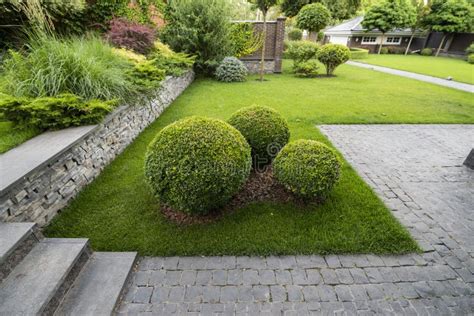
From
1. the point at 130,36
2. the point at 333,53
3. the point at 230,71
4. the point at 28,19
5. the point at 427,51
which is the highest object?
the point at 28,19

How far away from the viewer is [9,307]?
1531 mm

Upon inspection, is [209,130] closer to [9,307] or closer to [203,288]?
[203,288]

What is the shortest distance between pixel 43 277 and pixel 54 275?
67 millimetres

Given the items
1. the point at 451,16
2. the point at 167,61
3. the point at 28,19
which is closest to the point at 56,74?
the point at 28,19

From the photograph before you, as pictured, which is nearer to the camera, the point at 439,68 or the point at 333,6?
the point at 439,68

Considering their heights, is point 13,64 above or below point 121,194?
above

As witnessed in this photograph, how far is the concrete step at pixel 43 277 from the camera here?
156 centimetres

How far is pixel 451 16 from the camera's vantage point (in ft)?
73.2

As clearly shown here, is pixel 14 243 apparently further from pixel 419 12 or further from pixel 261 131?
pixel 419 12

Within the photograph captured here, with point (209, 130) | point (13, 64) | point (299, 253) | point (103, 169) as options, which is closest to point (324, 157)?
point (299, 253)

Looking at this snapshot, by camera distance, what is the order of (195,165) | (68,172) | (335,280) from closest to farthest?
(335,280)
(195,165)
(68,172)

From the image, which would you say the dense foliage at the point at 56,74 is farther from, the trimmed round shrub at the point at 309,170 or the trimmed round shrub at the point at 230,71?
the trimmed round shrub at the point at 230,71

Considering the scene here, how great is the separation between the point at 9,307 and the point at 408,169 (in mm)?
5008

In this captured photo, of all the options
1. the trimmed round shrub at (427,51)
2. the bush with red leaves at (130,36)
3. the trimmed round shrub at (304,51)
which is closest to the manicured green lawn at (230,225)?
the bush with red leaves at (130,36)
